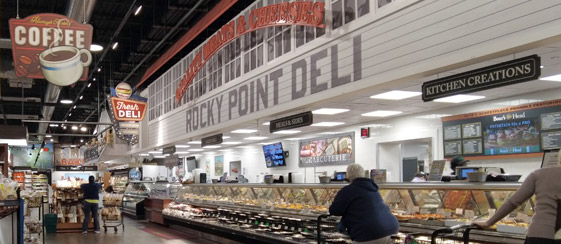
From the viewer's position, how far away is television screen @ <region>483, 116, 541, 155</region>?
7992 mm

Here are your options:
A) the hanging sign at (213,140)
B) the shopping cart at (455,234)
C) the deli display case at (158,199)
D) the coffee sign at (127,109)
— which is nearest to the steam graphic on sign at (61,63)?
→ the hanging sign at (213,140)

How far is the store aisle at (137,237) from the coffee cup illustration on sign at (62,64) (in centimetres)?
471

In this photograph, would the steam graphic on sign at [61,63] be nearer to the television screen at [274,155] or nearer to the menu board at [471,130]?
the menu board at [471,130]

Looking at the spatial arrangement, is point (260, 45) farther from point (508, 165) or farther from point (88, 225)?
point (88, 225)

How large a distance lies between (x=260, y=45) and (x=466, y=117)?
175 inches

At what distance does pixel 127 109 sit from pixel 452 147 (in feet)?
42.7

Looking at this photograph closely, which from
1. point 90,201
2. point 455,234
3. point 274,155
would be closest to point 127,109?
point 90,201

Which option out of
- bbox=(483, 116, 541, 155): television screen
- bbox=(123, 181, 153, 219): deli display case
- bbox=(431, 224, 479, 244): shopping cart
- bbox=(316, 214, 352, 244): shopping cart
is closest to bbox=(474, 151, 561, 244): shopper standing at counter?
bbox=(431, 224, 479, 244): shopping cart

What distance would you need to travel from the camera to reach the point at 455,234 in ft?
15.6

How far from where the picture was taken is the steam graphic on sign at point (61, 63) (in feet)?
28.5

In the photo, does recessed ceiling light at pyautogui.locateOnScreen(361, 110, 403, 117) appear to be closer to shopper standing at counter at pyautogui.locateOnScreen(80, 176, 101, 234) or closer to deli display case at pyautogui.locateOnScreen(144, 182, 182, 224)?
deli display case at pyautogui.locateOnScreen(144, 182, 182, 224)

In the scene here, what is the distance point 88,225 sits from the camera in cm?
1523

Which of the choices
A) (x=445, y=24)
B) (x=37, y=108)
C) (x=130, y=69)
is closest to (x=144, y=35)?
(x=130, y=69)

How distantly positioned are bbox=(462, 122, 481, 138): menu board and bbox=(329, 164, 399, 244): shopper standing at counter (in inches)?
168
